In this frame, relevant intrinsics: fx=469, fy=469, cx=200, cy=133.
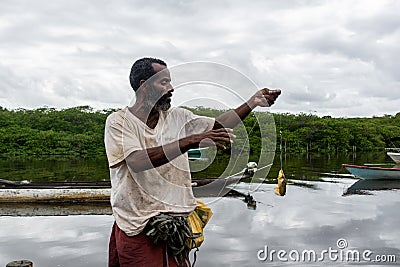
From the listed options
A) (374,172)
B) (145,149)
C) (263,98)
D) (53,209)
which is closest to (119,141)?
(145,149)

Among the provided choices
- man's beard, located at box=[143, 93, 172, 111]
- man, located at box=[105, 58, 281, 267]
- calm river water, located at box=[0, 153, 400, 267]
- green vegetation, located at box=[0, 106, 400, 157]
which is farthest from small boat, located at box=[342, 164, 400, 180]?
green vegetation, located at box=[0, 106, 400, 157]

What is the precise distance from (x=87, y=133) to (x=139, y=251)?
158 feet

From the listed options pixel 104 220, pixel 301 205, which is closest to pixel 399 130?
pixel 301 205

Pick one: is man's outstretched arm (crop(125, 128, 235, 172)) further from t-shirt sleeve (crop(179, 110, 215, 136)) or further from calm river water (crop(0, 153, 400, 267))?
calm river water (crop(0, 153, 400, 267))

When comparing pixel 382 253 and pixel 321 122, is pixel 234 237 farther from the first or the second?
pixel 321 122

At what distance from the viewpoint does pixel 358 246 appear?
8625 mm

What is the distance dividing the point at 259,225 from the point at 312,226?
117 cm

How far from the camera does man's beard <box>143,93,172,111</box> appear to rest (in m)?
2.23

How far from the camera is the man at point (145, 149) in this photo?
86.4 inches

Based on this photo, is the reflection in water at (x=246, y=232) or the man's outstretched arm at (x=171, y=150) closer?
the man's outstretched arm at (x=171, y=150)

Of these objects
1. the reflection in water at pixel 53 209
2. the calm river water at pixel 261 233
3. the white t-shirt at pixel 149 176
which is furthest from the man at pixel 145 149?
the reflection in water at pixel 53 209

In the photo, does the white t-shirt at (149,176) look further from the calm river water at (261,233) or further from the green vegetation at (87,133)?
the green vegetation at (87,133)

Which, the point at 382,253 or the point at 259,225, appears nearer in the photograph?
the point at 382,253

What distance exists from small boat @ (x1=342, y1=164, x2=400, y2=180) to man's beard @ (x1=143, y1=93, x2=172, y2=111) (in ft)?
58.1
